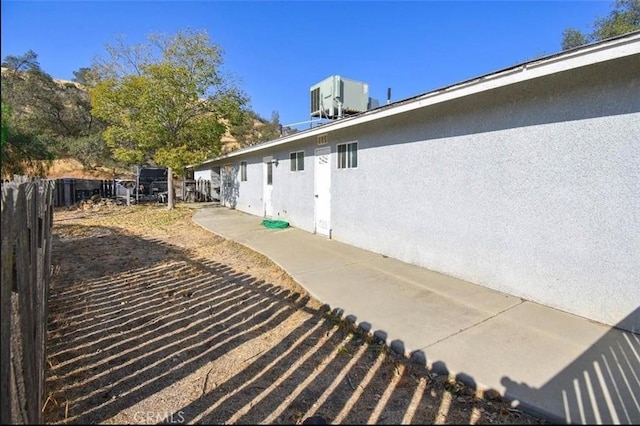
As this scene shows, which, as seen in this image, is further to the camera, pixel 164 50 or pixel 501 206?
pixel 164 50

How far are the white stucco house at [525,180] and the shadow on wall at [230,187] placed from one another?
361 inches

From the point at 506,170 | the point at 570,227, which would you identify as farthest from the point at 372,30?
the point at 570,227

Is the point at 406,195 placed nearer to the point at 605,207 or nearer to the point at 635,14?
the point at 605,207

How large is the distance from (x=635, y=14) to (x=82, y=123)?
4041 centimetres

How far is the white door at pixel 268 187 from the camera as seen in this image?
1136 centimetres

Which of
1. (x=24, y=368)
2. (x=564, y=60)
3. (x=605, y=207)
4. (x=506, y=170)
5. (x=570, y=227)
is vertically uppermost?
(x=564, y=60)

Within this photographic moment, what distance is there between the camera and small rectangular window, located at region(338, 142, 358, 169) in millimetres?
7176

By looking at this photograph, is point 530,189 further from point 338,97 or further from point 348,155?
point 338,97

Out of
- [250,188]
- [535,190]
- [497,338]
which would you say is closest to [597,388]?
[497,338]

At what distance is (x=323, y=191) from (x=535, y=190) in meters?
5.07

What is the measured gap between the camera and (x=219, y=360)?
108 inches

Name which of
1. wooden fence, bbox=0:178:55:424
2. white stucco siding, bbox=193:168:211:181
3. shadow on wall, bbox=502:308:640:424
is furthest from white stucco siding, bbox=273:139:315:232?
white stucco siding, bbox=193:168:211:181

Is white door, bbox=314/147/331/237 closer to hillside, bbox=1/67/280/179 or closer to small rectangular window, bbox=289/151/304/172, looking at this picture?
small rectangular window, bbox=289/151/304/172

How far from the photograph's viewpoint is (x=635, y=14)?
58.5 ft
